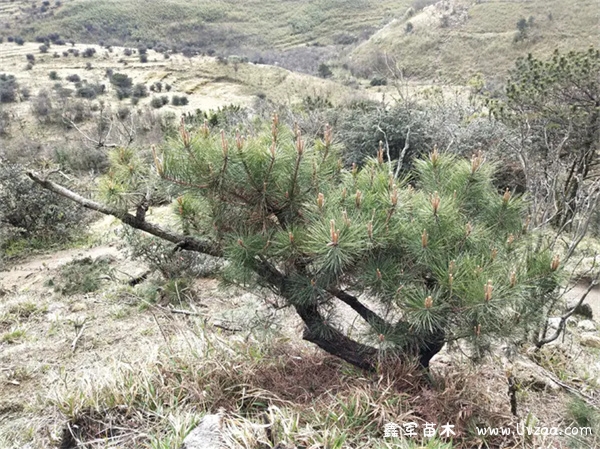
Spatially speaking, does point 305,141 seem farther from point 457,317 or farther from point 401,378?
Result: point 401,378

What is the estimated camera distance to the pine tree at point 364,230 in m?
1.98

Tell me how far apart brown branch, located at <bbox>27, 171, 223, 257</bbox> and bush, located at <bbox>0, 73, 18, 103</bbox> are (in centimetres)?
2815

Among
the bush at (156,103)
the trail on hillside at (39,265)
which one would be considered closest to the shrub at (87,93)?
the bush at (156,103)

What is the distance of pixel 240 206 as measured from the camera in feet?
7.47

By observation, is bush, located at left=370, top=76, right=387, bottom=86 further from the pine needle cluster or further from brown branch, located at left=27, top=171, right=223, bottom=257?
brown branch, located at left=27, top=171, right=223, bottom=257

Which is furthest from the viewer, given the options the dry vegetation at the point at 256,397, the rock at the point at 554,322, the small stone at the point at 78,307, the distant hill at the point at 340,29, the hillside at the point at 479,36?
the distant hill at the point at 340,29

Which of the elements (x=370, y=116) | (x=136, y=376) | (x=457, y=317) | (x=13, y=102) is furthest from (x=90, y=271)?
(x=13, y=102)

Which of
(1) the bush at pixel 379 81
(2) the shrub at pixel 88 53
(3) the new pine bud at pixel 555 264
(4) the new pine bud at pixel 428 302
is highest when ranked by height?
(2) the shrub at pixel 88 53

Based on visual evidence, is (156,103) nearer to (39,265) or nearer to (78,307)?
(39,265)

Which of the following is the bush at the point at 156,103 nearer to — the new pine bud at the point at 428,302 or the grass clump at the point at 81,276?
the grass clump at the point at 81,276

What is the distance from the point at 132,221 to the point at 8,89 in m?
30.0

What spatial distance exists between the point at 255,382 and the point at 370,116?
845 cm

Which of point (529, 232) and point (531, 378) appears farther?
point (531, 378)

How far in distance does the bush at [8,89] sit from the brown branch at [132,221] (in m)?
28.1
